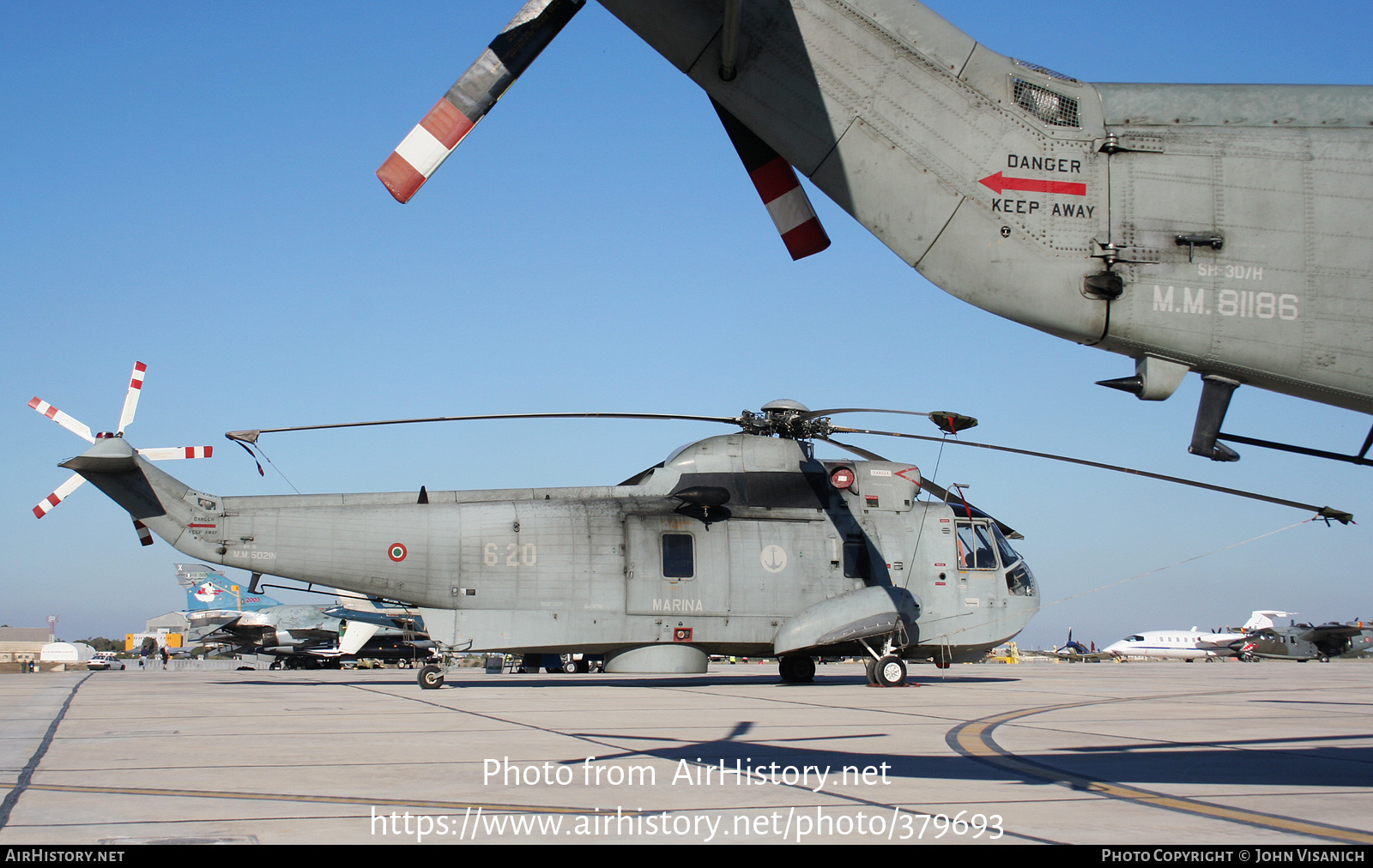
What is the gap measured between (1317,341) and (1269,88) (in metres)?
1.71

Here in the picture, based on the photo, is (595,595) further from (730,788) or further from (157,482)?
(730,788)

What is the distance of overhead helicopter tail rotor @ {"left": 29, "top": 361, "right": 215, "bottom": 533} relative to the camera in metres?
18.0

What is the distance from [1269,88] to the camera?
238 inches

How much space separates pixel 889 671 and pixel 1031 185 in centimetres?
1400

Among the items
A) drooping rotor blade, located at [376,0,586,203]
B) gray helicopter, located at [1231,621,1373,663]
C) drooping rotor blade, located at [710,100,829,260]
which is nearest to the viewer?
drooping rotor blade, located at [376,0,586,203]

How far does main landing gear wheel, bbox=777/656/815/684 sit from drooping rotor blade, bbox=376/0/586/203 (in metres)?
16.1

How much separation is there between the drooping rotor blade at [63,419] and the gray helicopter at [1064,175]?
53.3 feet

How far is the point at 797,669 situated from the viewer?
66.3 ft

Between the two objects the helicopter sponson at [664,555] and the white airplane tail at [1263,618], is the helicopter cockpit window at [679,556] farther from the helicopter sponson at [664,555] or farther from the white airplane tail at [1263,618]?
the white airplane tail at [1263,618]

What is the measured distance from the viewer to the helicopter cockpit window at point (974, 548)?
1981 cm

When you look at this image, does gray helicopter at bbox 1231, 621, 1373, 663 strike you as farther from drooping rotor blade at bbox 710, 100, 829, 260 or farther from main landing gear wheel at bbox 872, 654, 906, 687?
drooping rotor blade at bbox 710, 100, 829, 260

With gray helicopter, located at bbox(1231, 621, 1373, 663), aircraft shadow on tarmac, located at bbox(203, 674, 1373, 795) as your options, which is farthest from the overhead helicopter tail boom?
gray helicopter, located at bbox(1231, 621, 1373, 663)

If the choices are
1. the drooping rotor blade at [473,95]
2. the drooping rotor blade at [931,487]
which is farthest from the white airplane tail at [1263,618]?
the drooping rotor blade at [473,95]

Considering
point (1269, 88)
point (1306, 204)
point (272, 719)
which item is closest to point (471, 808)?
point (1306, 204)
